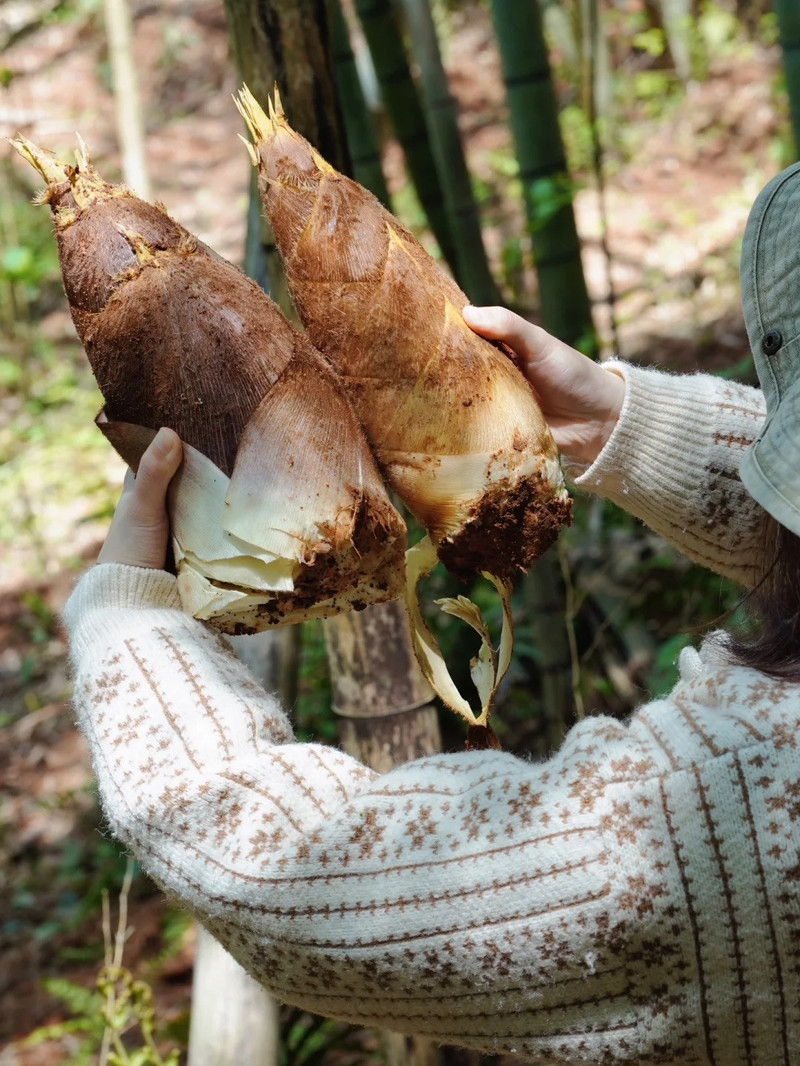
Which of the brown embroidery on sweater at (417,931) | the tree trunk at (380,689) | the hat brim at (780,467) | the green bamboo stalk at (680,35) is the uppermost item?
the green bamboo stalk at (680,35)

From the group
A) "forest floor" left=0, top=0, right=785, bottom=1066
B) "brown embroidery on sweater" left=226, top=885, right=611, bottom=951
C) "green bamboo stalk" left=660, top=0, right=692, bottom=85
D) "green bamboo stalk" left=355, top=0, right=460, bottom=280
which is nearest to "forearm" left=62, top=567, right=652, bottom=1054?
"brown embroidery on sweater" left=226, top=885, right=611, bottom=951

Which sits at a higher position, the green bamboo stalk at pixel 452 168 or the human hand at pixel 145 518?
the green bamboo stalk at pixel 452 168

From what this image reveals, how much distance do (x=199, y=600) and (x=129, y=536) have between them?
12 centimetres

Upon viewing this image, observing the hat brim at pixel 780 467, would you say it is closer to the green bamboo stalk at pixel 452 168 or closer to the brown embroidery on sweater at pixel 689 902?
the brown embroidery on sweater at pixel 689 902

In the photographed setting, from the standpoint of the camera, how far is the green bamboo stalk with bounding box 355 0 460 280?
263 cm

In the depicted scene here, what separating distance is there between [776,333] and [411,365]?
381 millimetres

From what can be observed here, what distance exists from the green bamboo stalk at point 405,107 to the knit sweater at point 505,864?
6.66 ft

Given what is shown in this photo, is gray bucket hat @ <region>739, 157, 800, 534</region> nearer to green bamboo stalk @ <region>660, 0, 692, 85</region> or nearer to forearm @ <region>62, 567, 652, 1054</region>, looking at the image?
forearm @ <region>62, 567, 652, 1054</region>

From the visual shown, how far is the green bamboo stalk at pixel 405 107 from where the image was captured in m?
2.63

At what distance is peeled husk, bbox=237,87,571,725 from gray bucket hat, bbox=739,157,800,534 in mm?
274

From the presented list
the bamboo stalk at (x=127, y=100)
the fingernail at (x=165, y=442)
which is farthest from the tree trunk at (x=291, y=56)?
the bamboo stalk at (x=127, y=100)

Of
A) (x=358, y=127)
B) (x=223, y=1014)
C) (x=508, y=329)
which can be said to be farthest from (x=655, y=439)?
(x=358, y=127)

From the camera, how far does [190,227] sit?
6457mm

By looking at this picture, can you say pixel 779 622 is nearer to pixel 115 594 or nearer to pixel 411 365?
pixel 411 365
